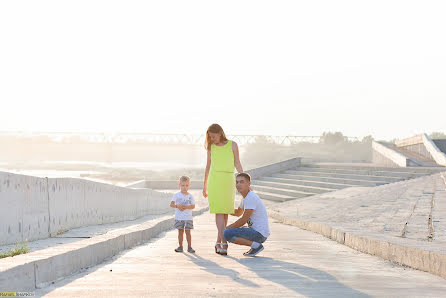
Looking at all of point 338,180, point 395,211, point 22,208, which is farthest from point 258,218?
point 338,180

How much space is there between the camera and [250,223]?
6465mm

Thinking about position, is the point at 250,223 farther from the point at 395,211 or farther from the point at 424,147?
the point at 424,147

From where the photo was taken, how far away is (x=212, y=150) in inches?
258

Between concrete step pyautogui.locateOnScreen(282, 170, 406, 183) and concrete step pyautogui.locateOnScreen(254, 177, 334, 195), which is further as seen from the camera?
concrete step pyautogui.locateOnScreen(254, 177, 334, 195)

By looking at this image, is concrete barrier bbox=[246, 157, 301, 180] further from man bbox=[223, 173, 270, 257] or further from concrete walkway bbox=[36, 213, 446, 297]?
man bbox=[223, 173, 270, 257]

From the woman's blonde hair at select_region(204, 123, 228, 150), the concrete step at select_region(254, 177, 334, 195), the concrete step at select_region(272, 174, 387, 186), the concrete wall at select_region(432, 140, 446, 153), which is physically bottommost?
the concrete step at select_region(254, 177, 334, 195)

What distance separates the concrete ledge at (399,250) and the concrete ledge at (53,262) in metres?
3.25

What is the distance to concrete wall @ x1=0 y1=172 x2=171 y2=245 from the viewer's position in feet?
21.6

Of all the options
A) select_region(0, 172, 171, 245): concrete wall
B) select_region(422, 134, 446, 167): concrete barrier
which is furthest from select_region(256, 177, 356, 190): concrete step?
select_region(0, 172, 171, 245): concrete wall

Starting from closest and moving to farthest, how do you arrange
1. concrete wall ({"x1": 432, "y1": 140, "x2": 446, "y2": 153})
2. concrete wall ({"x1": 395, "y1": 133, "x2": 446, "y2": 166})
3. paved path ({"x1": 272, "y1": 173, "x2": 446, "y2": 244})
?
1. paved path ({"x1": 272, "y1": 173, "x2": 446, "y2": 244})
2. concrete wall ({"x1": 395, "y1": 133, "x2": 446, "y2": 166})
3. concrete wall ({"x1": 432, "y1": 140, "x2": 446, "y2": 153})

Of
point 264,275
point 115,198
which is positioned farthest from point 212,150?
point 115,198

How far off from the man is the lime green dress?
168mm

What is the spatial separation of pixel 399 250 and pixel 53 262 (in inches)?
152

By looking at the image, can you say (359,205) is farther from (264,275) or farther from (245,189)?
(264,275)
